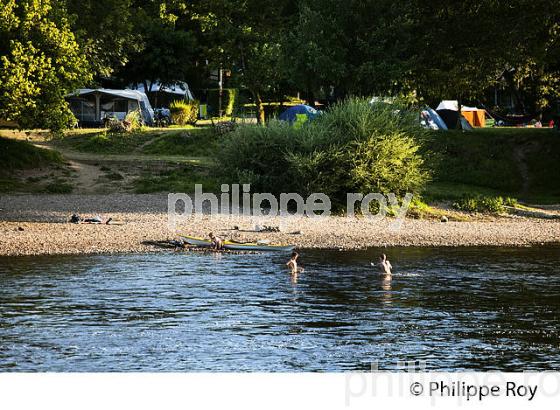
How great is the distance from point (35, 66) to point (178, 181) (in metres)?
8.27

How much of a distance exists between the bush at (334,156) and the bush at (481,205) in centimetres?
276

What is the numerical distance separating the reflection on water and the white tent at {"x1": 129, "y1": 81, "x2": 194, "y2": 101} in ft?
185

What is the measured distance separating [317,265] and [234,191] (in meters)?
11.7

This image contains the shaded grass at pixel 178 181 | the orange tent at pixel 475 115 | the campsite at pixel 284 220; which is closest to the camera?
the campsite at pixel 284 220

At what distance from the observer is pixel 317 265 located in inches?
1208

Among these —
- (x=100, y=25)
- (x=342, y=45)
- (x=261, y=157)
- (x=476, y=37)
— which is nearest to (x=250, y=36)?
(x=100, y=25)

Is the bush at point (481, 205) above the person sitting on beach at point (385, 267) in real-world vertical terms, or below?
above

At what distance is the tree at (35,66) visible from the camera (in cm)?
4150

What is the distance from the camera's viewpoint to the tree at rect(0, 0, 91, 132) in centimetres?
4150

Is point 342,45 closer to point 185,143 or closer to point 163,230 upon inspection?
point 185,143

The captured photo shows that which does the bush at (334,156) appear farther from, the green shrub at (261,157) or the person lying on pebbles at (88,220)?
the person lying on pebbles at (88,220)

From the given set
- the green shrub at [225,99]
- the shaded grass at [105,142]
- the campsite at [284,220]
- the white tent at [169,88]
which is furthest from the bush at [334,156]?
the white tent at [169,88]

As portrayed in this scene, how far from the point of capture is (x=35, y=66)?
42344 mm

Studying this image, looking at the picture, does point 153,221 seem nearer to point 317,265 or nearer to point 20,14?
point 317,265
